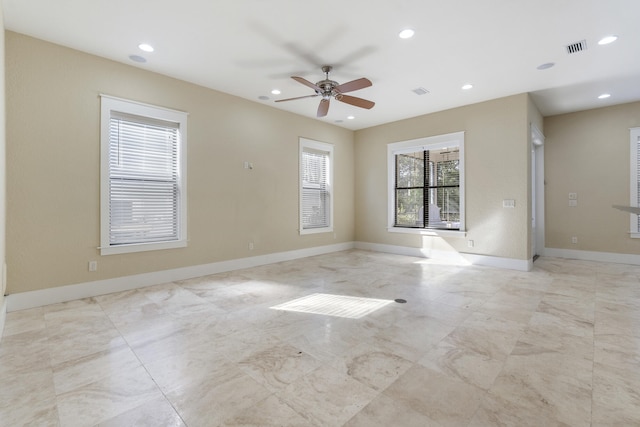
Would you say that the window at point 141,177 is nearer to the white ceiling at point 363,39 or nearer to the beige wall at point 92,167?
the beige wall at point 92,167

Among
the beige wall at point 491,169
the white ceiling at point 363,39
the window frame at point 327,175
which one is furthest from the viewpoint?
the window frame at point 327,175

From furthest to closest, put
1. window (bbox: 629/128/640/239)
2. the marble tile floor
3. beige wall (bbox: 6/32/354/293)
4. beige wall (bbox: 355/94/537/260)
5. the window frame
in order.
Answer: the window frame, window (bbox: 629/128/640/239), beige wall (bbox: 355/94/537/260), beige wall (bbox: 6/32/354/293), the marble tile floor

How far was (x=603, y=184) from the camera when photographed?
19.0 feet

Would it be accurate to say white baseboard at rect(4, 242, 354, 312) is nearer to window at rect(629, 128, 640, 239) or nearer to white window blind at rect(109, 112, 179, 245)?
white window blind at rect(109, 112, 179, 245)

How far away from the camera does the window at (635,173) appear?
544cm

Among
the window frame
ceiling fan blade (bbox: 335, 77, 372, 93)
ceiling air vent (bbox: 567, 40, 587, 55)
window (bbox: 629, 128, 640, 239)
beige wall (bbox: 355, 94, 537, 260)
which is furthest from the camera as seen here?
the window frame

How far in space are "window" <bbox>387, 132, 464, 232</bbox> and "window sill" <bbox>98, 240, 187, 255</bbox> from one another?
15.2 ft

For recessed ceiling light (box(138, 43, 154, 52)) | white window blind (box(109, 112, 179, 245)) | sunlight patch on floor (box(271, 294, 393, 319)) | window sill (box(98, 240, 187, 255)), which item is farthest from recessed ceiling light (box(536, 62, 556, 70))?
window sill (box(98, 240, 187, 255))

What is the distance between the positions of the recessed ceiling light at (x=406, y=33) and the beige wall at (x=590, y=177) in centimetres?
501

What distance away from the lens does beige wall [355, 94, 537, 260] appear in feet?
16.7

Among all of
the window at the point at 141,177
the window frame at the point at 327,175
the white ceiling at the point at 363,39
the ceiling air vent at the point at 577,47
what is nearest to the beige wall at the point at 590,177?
the white ceiling at the point at 363,39

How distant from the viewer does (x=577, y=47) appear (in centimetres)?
354

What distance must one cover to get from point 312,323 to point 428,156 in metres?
4.97

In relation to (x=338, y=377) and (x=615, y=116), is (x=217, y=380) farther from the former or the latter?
(x=615, y=116)
